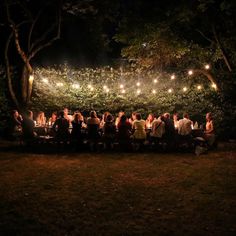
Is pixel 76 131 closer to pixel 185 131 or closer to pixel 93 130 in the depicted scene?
pixel 93 130

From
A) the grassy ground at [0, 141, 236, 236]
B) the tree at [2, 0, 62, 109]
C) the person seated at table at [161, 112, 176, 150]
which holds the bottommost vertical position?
the grassy ground at [0, 141, 236, 236]

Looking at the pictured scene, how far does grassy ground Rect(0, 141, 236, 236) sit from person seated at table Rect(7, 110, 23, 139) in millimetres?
3069

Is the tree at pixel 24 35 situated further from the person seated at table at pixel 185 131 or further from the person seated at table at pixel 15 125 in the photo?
the person seated at table at pixel 185 131

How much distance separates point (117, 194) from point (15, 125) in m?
8.81

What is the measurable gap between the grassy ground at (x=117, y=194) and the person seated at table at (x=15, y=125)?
10.1 feet

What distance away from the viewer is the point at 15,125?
15883 millimetres

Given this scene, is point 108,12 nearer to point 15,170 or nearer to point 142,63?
point 142,63

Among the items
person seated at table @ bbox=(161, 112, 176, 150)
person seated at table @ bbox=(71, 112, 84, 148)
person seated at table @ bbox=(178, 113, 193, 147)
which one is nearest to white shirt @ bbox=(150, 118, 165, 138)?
person seated at table @ bbox=(161, 112, 176, 150)

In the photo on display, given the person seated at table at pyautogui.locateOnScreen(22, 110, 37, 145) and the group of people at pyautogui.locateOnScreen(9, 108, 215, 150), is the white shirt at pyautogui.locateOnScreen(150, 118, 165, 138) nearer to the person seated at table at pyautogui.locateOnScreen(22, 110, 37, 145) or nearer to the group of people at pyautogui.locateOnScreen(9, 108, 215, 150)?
the group of people at pyautogui.locateOnScreen(9, 108, 215, 150)

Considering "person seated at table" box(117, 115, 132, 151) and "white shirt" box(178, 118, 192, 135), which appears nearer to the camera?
"white shirt" box(178, 118, 192, 135)

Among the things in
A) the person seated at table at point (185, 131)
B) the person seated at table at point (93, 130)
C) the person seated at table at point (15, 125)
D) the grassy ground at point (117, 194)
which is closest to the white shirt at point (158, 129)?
the person seated at table at point (185, 131)

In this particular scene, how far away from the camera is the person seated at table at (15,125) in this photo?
51.1ft

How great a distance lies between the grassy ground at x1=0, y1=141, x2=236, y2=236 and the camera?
6398mm

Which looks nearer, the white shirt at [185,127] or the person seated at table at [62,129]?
the white shirt at [185,127]
